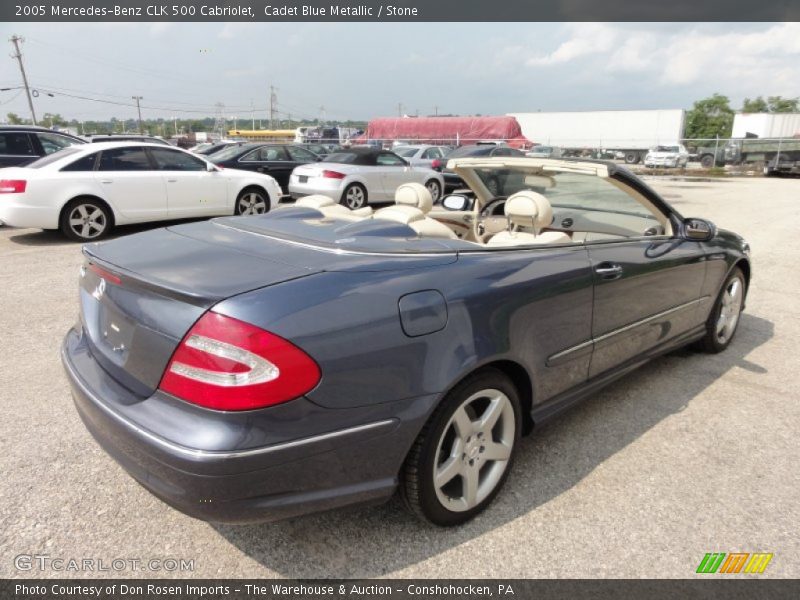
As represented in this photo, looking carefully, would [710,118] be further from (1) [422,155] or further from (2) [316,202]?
(2) [316,202]

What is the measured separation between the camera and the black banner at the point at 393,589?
202cm

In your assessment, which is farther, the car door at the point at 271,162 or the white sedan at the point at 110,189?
the car door at the point at 271,162

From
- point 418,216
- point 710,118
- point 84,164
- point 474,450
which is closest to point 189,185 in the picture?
point 84,164

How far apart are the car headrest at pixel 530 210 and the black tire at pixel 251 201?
7.64 metres

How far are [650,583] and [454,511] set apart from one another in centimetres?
76

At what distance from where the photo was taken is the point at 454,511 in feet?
7.64

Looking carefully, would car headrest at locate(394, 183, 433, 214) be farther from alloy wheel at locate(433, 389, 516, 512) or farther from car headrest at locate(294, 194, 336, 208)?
alloy wheel at locate(433, 389, 516, 512)

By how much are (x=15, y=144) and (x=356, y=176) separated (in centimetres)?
613

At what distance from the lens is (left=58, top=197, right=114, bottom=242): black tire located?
807cm

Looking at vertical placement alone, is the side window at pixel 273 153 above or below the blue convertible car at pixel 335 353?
above

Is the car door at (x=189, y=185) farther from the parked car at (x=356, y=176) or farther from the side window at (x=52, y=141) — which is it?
the side window at (x=52, y=141)

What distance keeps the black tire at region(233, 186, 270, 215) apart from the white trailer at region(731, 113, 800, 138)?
130ft

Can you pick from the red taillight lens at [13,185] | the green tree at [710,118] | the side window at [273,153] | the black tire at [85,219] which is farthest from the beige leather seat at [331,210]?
the green tree at [710,118]

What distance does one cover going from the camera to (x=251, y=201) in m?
10.3
